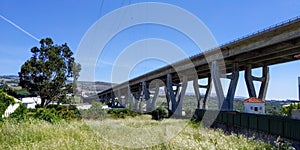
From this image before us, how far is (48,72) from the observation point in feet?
121

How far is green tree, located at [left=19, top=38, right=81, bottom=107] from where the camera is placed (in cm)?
3622

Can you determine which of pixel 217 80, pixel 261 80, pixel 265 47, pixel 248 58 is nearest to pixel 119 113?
pixel 217 80

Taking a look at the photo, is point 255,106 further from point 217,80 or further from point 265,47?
point 217,80

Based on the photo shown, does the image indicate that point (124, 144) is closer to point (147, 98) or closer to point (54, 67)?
point (54, 67)

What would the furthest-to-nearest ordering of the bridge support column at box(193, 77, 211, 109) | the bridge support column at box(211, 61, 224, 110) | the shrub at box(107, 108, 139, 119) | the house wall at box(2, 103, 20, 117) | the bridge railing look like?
the bridge support column at box(193, 77, 211, 109) < the bridge support column at box(211, 61, 224, 110) < the shrub at box(107, 108, 139, 119) < the house wall at box(2, 103, 20, 117) < the bridge railing

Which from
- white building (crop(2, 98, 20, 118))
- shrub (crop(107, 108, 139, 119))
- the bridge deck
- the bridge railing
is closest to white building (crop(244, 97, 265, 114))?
the bridge railing

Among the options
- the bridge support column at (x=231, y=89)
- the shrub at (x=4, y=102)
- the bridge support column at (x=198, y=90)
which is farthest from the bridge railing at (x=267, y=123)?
the bridge support column at (x=198, y=90)

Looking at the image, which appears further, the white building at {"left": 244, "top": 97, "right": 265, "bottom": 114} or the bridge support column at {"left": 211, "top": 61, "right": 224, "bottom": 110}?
the bridge support column at {"left": 211, "top": 61, "right": 224, "bottom": 110}

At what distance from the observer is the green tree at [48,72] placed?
36219 mm

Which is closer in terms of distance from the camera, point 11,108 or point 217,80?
point 11,108

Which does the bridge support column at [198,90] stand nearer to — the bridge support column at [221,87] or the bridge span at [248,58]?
the bridge span at [248,58]

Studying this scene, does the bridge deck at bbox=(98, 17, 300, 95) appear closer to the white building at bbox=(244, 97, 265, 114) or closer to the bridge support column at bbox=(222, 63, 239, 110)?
the bridge support column at bbox=(222, 63, 239, 110)

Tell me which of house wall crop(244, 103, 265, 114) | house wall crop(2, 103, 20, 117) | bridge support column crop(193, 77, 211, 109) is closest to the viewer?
house wall crop(2, 103, 20, 117)

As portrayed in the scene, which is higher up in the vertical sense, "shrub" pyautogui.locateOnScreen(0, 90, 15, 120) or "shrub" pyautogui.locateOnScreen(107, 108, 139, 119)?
"shrub" pyautogui.locateOnScreen(0, 90, 15, 120)
